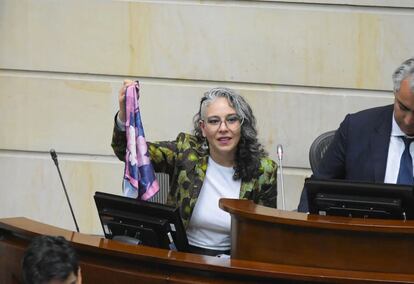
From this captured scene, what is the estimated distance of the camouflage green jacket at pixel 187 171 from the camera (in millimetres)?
5289

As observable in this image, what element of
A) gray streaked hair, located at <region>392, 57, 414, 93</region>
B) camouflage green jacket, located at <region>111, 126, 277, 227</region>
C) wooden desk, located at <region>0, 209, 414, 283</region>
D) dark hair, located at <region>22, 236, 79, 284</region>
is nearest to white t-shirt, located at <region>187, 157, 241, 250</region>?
camouflage green jacket, located at <region>111, 126, 277, 227</region>

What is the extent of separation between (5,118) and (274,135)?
1894mm

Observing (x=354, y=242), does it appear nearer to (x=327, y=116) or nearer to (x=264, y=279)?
(x=264, y=279)

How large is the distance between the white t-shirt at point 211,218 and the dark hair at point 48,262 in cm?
149

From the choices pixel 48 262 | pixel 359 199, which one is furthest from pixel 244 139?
pixel 48 262

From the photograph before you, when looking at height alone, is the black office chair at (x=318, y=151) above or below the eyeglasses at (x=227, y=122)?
below

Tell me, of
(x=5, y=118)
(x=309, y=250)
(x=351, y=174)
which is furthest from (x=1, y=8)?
(x=309, y=250)

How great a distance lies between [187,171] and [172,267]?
3.59ft

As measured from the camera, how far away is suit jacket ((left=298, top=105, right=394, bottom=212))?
5167mm

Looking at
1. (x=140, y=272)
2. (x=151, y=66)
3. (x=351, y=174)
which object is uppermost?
(x=151, y=66)

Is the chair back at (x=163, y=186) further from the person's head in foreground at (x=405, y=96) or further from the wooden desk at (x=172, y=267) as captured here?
the person's head in foreground at (x=405, y=96)

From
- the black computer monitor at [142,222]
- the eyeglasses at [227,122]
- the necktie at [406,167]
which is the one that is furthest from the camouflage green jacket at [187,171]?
the necktie at [406,167]

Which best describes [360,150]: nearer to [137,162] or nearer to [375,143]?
[375,143]

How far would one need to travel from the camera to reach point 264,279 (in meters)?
4.19
